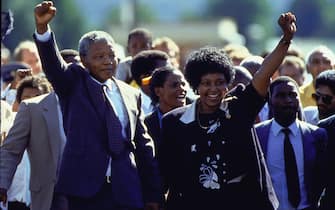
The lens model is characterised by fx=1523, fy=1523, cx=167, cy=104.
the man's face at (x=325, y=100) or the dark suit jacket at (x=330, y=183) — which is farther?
the man's face at (x=325, y=100)

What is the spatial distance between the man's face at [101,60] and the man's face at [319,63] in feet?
15.2

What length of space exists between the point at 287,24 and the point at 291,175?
6.99 ft

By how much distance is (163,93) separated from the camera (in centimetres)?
1301

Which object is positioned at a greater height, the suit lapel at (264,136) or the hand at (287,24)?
the hand at (287,24)

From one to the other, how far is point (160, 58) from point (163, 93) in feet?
4.27

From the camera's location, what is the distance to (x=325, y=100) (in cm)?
1307

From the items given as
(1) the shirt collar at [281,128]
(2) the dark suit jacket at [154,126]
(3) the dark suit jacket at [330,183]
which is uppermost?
(2) the dark suit jacket at [154,126]

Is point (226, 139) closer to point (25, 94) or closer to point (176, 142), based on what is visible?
point (176, 142)

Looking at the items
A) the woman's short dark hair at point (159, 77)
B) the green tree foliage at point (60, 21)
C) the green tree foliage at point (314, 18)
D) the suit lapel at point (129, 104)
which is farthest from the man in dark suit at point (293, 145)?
the green tree foliage at point (314, 18)

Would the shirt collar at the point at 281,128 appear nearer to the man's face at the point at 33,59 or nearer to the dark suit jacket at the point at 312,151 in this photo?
the dark suit jacket at the point at 312,151

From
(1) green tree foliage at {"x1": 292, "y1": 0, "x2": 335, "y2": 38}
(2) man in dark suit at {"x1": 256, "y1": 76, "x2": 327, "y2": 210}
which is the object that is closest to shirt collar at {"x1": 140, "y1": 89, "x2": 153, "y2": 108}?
(2) man in dark suit at {"x1": 256, "y1": 76, "x2": 327, "y2": 210}

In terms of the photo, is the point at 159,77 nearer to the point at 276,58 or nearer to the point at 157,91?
the point at 157,91

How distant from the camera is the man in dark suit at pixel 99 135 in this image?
11.1 m

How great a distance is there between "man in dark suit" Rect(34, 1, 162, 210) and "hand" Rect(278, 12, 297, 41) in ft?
4.66
